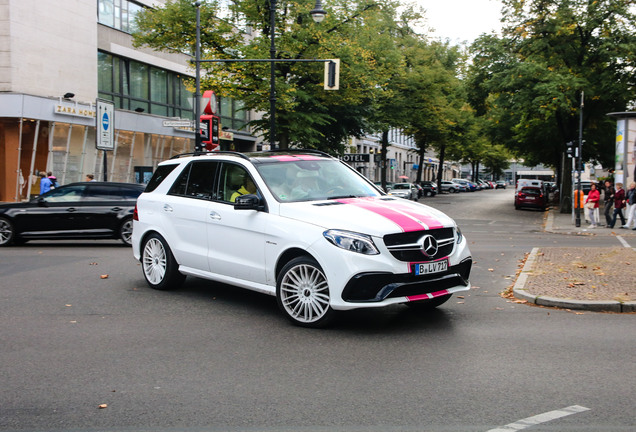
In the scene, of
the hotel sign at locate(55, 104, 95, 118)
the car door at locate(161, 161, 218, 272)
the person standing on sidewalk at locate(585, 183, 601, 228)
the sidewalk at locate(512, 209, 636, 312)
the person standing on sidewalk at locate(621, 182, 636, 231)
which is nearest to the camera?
the sidewalk at locate(512, 209, 636, 312)

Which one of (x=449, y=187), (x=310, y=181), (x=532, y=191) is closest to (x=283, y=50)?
(x=532, y=191)

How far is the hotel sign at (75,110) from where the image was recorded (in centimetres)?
2850

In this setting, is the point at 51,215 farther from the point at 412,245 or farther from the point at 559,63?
the point at 559,63

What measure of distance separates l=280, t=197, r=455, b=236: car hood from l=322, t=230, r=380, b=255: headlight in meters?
0.05

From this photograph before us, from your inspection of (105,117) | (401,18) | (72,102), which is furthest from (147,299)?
(401,18)

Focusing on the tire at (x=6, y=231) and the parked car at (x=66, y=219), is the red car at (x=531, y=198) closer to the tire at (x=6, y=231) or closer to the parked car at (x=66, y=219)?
the parked car at (x=66, y=219)

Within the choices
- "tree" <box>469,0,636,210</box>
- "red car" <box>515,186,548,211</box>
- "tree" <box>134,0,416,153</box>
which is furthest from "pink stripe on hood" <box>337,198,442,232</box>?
"red car" <box>515,186,548,211</box>

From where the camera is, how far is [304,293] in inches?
267

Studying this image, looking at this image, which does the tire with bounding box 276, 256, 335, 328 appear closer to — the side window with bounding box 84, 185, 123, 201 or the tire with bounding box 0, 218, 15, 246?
the side window with bounding box 84, 185, 123, 201

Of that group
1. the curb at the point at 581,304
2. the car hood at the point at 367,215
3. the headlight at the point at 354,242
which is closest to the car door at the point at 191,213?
the car hood at the point at 367,215

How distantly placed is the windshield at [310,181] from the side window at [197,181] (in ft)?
2.66

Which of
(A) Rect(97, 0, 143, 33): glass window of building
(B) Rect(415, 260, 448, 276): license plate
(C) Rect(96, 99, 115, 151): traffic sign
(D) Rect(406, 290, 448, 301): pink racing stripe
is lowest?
(D) Rect(406, 290, 448, 301): pink racing stripe

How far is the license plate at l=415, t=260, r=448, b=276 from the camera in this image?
655 centimetres

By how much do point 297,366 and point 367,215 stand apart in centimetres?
183
